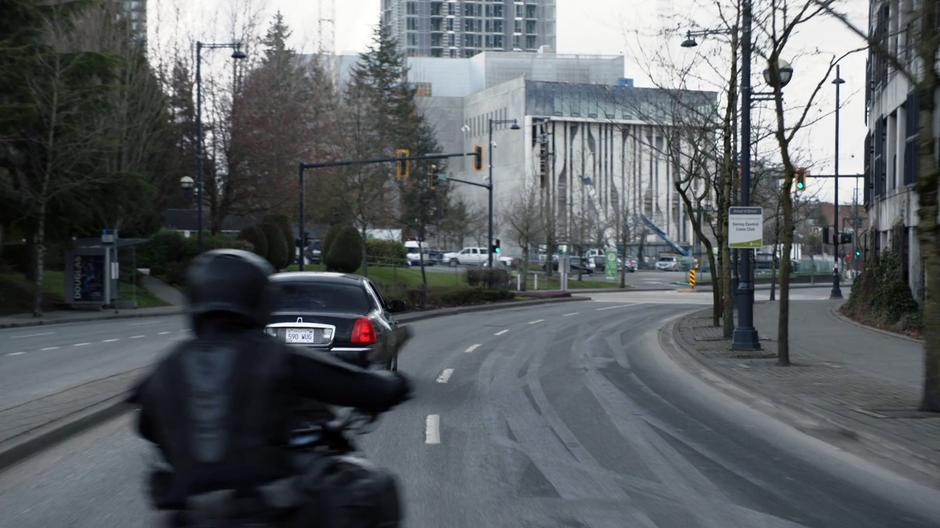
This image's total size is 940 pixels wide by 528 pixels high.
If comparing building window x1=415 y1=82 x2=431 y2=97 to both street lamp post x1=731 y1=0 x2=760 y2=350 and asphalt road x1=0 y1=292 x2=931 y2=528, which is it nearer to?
→ street lamp post x1=731 y1=0 x2=760 y2=350

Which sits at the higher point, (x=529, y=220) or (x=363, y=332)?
(x=529, y=220)

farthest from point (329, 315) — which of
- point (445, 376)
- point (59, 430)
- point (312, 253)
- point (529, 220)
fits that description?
point (312, 253)

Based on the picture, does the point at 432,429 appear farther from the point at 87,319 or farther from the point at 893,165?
the point at 87,319

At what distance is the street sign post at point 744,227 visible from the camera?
1923cm

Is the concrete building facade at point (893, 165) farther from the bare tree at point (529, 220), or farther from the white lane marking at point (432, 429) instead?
the bare tree at point (529, 220)

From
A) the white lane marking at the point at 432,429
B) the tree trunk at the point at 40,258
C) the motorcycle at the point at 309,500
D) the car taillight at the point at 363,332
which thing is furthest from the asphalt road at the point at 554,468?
the tree trunk at the point at 40,258

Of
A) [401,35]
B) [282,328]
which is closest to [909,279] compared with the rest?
[282,328]

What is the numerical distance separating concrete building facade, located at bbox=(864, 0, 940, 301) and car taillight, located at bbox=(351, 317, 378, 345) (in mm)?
15531

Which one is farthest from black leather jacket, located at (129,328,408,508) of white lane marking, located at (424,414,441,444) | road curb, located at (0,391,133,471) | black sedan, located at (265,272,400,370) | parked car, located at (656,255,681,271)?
parked car, located at (656,255,681,271)

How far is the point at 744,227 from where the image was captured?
1928 centimetres

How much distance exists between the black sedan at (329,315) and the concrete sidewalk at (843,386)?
481cm

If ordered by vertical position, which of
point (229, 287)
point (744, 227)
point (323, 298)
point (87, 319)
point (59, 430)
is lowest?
point (87, 319)

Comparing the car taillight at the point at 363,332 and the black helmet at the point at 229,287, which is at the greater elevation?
the black helmet at the point at 229,287

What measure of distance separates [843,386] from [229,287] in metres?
12.2
